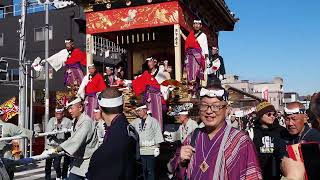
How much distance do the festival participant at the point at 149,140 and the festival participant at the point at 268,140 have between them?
3.09 meters

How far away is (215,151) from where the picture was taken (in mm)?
2568

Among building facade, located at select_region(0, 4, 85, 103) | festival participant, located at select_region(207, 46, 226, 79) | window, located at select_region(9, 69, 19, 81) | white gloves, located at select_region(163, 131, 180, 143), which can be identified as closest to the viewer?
white gloves, located at select_region(163, 131, 180, 143)

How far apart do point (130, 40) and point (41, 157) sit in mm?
8592

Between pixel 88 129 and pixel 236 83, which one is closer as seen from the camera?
pixel 88 129

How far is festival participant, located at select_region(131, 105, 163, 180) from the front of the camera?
26.9 feet

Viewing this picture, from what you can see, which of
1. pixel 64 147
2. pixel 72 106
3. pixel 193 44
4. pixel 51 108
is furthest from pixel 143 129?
pixel 51 108

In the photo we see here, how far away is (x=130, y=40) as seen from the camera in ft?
43.7

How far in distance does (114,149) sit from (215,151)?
0.91 meters

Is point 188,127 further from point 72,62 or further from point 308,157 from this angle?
point 308,157

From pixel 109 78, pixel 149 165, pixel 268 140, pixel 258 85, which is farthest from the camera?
pixel 258 85

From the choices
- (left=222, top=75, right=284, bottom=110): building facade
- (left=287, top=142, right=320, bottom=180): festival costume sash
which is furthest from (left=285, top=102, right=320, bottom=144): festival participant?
(left=222, top=75, right=284, bottom=110): building facade

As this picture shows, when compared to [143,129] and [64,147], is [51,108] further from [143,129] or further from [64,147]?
[64,147]

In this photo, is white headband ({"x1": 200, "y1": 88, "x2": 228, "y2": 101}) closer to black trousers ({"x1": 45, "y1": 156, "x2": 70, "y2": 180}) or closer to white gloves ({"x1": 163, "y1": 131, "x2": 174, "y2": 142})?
black trousers ({"x1": 45, "y1": 156, "x2": 70, "y2": 180})

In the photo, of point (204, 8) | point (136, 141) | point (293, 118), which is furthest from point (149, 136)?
point (204, 8)
